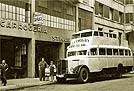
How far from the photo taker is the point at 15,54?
25500 millimetres

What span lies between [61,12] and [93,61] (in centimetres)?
852

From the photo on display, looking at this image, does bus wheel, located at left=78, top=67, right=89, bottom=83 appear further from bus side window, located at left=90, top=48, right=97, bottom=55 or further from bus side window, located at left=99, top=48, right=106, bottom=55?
bus side window, located at left=99, top=48, right=106, bottom=55

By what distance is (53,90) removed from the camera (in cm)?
1789

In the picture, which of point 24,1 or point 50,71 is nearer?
point 50,71

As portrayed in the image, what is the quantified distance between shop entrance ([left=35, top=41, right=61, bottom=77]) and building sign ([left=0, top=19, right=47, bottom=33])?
5.16ft

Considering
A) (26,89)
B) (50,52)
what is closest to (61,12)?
(50,52)

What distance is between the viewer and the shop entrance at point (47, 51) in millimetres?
28062

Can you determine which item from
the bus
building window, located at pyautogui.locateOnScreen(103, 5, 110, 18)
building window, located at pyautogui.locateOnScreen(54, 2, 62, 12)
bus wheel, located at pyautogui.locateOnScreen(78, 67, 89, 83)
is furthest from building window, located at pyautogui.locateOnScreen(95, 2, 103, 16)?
bus wheel, located at pyautogui.locateOnScreen(78, 67, 89, 83)

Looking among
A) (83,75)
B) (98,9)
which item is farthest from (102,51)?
(98,9)

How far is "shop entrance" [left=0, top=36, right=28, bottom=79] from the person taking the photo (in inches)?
965

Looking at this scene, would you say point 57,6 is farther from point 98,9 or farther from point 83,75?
point 98,9

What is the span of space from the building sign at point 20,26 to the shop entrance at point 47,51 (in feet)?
5.16

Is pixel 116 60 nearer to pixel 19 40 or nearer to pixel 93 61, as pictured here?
pixel 93 61

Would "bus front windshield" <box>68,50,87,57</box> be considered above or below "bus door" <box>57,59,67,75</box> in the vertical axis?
above
